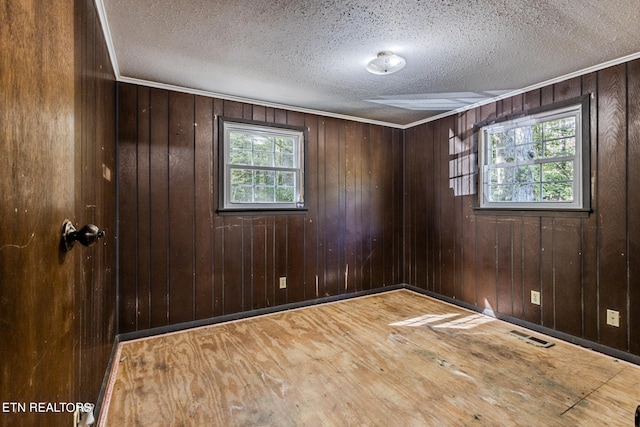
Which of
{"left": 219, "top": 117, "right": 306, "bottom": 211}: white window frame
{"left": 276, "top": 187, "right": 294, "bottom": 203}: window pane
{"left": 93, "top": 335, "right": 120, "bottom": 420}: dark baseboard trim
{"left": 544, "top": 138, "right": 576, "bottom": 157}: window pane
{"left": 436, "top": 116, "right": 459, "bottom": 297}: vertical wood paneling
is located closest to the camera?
{"left": 93, "top": 335, "right": 120, "bottom": 420}: dark baseboard trim

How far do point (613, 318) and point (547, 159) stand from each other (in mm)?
1438

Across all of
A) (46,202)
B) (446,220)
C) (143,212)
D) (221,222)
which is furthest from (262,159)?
(46,202)

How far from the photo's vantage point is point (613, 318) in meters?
2.54

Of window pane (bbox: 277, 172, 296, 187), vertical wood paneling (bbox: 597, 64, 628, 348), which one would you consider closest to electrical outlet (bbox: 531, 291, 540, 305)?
vertical wood paneling (bbox: 597, 64, 628, 348)

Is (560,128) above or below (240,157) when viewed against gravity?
above

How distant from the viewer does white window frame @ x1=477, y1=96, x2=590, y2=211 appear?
2.69 meters

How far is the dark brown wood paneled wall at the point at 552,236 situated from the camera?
2467 millimetres

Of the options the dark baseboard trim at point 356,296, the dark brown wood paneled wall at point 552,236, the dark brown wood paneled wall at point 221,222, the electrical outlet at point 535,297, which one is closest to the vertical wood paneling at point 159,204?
the dark brown wood paneled wall at point 221,222

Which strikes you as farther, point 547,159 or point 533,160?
point 533,160

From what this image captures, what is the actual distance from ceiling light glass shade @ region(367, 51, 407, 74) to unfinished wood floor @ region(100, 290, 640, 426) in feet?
7.64

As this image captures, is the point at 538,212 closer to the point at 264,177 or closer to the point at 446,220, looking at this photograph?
the point at 446,220

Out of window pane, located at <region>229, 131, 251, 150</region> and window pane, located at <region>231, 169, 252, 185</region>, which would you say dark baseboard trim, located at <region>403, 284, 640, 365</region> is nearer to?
window pane, located at <region>231, 169, 252, 185</region>

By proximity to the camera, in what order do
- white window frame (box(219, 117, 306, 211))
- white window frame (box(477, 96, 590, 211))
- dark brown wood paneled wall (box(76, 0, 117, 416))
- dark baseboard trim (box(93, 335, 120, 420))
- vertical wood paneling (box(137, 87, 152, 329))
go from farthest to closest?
white window frame (box(219, 117, 306, 211)), vertical wood paneling (box(137, 87, 152, 329)), white window frame (box(477, 96, 590, 211)), dark baseboard trim (box(93, 335, 120, 420)), dark brown wood paneled wall (box(76, 0, 117, 416))

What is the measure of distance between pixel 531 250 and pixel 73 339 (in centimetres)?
354
